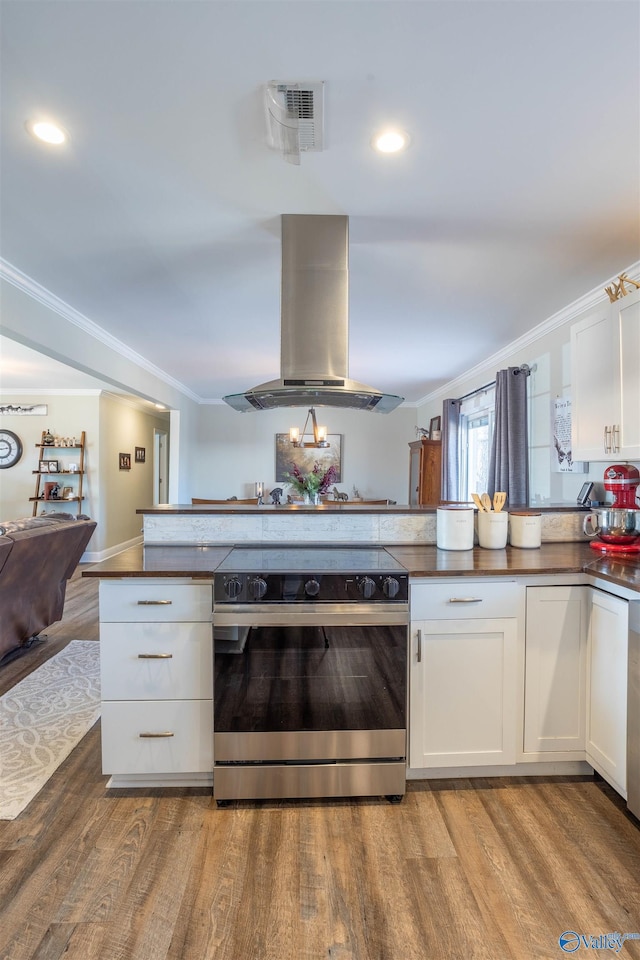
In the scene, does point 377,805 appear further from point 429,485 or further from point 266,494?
point 266,494

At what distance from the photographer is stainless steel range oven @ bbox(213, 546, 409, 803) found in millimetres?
1759

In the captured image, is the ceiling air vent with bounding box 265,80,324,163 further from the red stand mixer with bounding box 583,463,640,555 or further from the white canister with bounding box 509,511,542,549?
the red stand mixer with bounding box 583,463,640,555

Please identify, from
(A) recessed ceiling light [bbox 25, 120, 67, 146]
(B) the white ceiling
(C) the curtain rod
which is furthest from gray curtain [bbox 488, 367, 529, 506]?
(A) recessed ceiling light [bbox 25, 120, 67, 146]

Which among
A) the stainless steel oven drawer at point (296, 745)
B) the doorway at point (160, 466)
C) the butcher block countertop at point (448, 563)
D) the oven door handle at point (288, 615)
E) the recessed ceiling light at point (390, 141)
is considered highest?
the recessed ceiling light at point (390, 141)

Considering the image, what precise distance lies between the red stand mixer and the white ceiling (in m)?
1.25

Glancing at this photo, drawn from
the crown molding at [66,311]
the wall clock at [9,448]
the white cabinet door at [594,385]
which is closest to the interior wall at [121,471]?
the wall clock at [9,448]

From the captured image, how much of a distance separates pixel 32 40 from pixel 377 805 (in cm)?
281

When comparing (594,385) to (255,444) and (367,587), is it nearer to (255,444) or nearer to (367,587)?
(367,587)

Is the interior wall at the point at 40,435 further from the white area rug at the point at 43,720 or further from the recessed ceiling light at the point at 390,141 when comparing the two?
the recessed ceiling light at the point at 390,141

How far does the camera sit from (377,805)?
5.97ft

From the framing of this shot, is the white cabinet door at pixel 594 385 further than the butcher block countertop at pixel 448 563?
Yes

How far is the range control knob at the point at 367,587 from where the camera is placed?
176 centimetres

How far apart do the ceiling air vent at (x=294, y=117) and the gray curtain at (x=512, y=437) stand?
281 cm

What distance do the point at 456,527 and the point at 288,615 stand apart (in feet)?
3.31
